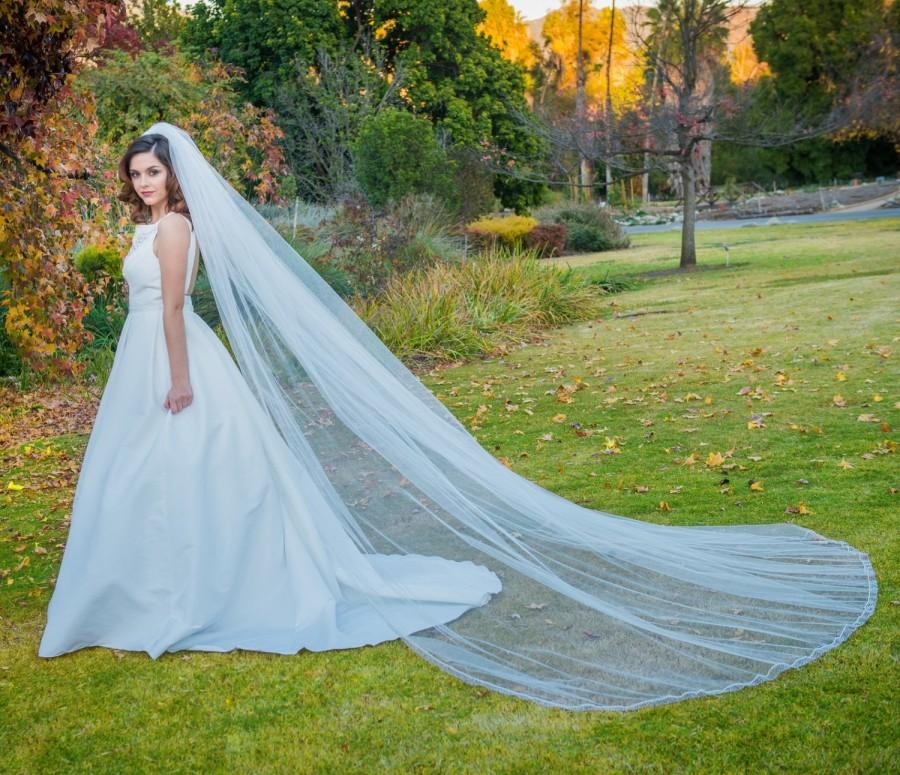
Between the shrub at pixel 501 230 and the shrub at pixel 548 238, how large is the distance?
0.18m

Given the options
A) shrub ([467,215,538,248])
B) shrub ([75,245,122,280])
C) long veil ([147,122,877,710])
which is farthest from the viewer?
shrub ([467,215,538,248])

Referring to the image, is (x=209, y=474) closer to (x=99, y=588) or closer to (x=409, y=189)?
(x=99, y=588)

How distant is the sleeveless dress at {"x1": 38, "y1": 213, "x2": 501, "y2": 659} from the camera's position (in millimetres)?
4070

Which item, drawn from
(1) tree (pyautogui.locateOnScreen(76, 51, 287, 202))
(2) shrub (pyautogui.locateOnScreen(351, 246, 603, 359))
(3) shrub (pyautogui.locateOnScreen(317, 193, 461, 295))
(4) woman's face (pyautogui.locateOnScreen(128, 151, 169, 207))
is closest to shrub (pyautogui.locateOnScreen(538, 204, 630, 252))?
(2) shrub (pyautogui.locateOnScreen(351, 246, 603, 359))

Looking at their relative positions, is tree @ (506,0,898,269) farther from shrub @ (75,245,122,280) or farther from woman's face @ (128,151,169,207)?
woman's face @ (128,151,169,207)

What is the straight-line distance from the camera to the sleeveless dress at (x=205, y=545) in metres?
4.07

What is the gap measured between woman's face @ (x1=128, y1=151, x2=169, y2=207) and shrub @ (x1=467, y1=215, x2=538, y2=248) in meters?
17.5

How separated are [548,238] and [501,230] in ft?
6.68

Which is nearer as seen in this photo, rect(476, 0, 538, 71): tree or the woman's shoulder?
the woman's shoulder

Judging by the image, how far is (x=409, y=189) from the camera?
1783 centimetres

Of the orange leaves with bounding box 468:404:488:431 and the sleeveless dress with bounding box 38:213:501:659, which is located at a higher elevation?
the sleeveless dress with bounding box 38:213:501:659

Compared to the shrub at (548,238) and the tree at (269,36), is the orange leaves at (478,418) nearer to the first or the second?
the shrub at (548,238)

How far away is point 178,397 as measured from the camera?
163 inches

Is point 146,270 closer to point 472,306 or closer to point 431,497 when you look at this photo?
point 431,497
